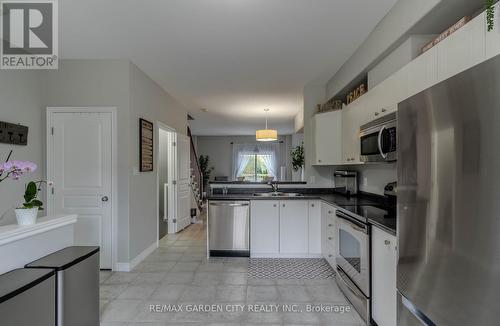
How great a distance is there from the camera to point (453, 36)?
1519 millimetres

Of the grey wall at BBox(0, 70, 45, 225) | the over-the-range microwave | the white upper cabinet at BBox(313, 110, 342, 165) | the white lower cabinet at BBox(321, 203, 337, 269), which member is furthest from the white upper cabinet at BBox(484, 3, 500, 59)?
the grey wall at BBox(0, 70, 45, 225)

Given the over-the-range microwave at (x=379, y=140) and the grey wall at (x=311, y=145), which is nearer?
the over-the-range microwave at (x=379, y=140)

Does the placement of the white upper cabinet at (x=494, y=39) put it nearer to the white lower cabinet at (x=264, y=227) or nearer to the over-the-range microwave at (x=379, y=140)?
the over-the-range microwave at (x=379, y=140)

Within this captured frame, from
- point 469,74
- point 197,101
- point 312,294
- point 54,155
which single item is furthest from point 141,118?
point 469,74

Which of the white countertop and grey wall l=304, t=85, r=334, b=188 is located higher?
grey wall l=304, t=85, r=334, b=188

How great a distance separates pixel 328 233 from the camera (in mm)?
3441

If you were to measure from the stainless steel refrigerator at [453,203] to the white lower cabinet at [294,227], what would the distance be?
94.5 inches

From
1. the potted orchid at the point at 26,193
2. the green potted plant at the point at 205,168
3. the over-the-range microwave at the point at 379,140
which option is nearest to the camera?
the potted orchid at the point at 26,193

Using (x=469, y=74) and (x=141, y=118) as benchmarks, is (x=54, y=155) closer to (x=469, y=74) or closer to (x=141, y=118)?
(x=141, y=118)

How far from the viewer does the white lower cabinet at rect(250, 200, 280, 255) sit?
3881 millimetres

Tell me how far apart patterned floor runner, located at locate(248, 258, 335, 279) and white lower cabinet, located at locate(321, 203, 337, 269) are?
0.12m

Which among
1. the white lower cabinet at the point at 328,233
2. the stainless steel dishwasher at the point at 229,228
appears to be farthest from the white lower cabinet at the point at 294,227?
the stainless steel dishwasher at the point at 229,228

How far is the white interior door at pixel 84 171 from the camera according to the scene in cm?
343

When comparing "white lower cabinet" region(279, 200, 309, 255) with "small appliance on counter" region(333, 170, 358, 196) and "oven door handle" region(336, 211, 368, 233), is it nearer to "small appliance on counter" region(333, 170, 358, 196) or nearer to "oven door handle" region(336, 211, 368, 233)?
"small appliance on counter" region(333, 170, 358, 196)
